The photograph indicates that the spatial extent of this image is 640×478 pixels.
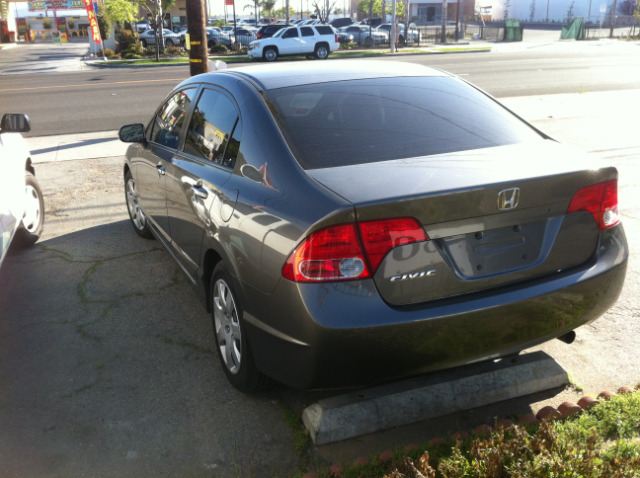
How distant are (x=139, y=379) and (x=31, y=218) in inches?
117

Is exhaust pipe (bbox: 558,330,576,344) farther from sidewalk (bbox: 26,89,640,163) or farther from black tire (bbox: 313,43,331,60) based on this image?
black tire (bbox: 313,43,331,60)

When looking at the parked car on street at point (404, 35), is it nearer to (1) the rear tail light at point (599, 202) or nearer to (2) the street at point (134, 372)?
(2) the street at point (134, 372)

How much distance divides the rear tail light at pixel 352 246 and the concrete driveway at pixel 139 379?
36.4 inches

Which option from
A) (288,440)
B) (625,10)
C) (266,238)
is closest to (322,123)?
(266,238)

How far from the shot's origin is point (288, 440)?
3.12 meters

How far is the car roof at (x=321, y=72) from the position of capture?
3.76m

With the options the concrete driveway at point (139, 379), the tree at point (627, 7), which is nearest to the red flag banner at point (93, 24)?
the concrete driveway at point (139, 379)

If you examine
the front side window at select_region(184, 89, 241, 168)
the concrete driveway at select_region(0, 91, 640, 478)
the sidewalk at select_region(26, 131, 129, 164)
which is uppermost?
the front side window at select_region(184, 89, 241, 168)

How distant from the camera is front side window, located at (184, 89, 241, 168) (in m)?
3.58

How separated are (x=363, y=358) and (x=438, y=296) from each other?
1.39ft

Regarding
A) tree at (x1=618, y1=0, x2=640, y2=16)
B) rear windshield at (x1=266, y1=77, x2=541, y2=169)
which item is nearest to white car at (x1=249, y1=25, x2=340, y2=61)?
rear windshield at (x1=266, y1=77, x2=541, y2=169)

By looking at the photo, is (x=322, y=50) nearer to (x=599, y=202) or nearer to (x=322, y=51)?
(x=322, y=51)

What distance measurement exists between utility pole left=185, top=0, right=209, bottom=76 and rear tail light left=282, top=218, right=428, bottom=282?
873 cm

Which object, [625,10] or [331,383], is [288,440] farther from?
[625,10]
